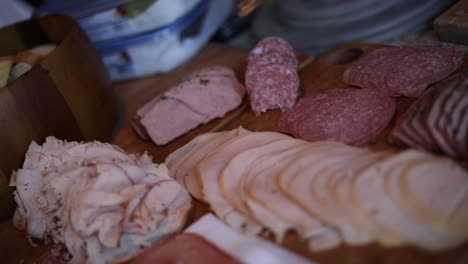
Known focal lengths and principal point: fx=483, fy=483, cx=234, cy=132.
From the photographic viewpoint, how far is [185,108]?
80.7 inches

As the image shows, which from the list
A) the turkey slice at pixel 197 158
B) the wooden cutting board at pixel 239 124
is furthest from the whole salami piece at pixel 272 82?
the turkey slice at pixel 197 158

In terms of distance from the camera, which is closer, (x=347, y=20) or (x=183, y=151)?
(x=183, y=151)

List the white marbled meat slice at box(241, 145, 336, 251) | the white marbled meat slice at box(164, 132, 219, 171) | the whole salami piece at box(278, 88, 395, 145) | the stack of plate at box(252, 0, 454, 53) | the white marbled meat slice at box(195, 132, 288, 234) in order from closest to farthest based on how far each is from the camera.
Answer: the white marbled meat slice at box(241, 145, 336, 251) < the white marbled meat slice at box(195, 132, 288, 234) < the whole salami piece at box(278, 88, 395, 145) < the white marbled meat slice at box(164, 132, 219, 171) < the stack of plate at box(252, 0, 454, 53)

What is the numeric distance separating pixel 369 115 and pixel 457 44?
64 centimetres

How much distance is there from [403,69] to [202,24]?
1326 mm

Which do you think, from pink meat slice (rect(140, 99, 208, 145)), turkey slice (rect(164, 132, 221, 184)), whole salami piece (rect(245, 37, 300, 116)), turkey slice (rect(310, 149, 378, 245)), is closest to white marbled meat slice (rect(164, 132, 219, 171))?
turkey slice (rect(164, 132, 221, 184))

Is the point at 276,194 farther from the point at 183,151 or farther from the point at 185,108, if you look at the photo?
the point at 185,108

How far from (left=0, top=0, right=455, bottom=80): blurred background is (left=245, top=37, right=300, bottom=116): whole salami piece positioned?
1.42 ft

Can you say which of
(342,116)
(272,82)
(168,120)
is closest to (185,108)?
(168,120)

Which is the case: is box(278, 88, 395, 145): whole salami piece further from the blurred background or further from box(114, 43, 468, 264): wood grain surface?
the blurred background

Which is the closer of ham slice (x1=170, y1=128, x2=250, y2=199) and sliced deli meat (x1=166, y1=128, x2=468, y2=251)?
sliced deli meat (x1=166, y1=128, x2=468, y2=251)

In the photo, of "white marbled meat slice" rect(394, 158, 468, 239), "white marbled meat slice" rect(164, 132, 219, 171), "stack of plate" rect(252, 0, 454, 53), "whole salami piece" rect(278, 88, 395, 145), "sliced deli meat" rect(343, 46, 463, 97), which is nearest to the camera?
"white marbled meat slice" rect(394, 158, 468, 239)

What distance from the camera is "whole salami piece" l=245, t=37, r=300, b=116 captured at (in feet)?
6.39

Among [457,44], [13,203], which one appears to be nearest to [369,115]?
[457,44]
